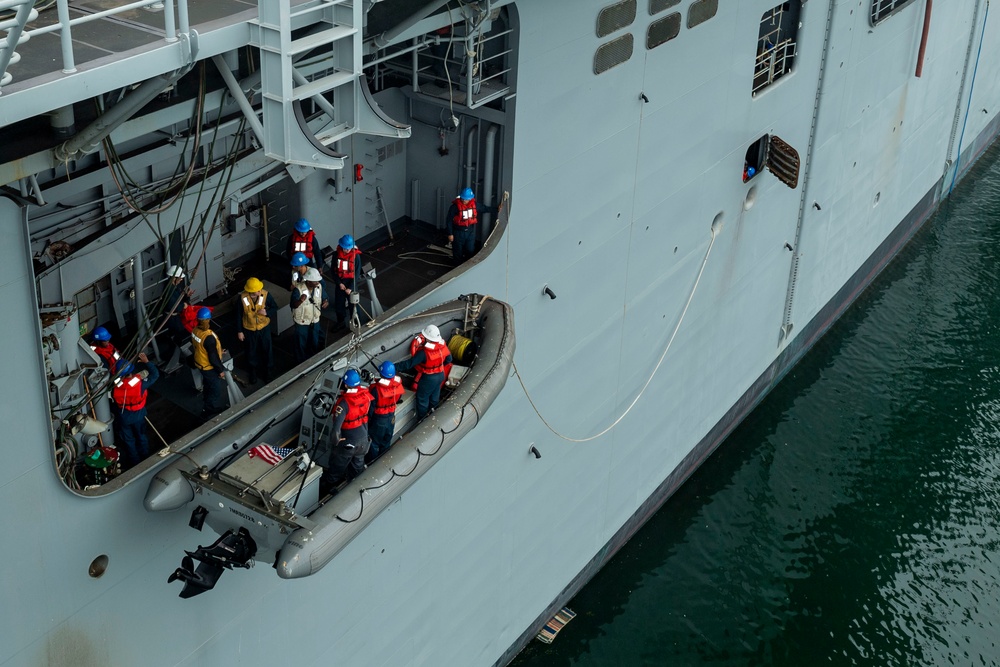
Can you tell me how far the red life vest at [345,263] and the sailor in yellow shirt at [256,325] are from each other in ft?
2.33

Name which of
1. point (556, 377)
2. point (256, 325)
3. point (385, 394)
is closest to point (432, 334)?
point (385, 394)

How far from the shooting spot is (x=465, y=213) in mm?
10430

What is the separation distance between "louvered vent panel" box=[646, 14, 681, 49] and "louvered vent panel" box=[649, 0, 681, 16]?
0.33ft

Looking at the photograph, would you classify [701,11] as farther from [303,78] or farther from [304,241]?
[303,78]

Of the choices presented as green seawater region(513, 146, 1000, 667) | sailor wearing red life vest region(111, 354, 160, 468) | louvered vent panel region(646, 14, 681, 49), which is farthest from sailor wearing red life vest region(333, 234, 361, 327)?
green seawater region(513, 146, 1000, 667)

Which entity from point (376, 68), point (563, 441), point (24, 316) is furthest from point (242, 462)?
point (563, 441)

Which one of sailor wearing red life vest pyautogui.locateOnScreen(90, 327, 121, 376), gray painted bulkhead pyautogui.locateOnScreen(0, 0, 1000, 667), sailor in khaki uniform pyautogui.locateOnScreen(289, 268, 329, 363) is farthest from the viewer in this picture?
sailor in khaki uniform pyautogui.locateOnScreen(289, 268, 329, 363)

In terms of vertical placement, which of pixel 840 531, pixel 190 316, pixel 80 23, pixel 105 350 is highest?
pixel 80 23

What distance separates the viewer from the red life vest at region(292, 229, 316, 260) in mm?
9930

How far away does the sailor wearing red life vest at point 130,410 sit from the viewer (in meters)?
7.89

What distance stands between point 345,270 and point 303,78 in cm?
332

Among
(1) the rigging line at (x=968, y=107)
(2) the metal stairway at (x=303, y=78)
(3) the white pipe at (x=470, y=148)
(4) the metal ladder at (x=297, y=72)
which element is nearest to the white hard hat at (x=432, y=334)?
(2) the metal stairway at (x=303, y=78)

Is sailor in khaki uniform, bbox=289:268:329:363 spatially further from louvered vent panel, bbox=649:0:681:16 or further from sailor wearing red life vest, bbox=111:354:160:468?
louvered vent panel, bbox=649:0:681:16

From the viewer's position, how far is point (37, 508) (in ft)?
22.8
